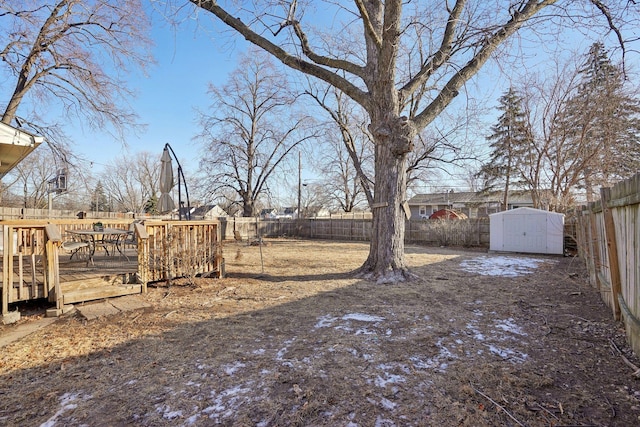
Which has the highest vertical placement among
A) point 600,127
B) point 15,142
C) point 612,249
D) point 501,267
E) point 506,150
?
point 506,150

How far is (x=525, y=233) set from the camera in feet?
36.6

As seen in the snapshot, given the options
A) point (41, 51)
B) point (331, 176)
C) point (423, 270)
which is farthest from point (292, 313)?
point (331, 176)

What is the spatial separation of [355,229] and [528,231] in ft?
30.1

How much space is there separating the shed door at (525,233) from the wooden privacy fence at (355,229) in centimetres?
215

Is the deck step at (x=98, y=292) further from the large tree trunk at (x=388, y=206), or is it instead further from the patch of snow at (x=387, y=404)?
the patch of snow at (x=387, y=404)

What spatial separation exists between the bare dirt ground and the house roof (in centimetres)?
225

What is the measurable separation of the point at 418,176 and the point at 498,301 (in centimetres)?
1372

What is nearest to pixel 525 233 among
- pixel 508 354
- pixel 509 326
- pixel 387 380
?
pixel 509 326

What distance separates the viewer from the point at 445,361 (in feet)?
8.55

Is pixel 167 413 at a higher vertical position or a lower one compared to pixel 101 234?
lower

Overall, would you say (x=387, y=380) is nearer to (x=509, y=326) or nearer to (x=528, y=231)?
(x=509, y=326)

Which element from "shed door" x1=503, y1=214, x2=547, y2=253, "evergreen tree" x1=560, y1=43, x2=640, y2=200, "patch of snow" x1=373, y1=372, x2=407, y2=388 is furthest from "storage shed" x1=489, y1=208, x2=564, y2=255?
"patch of snow" x1=373, y1=372, x2=407, y2=388

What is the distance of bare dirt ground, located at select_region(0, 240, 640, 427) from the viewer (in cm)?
192

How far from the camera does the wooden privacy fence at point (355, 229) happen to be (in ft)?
Result: 46.2
